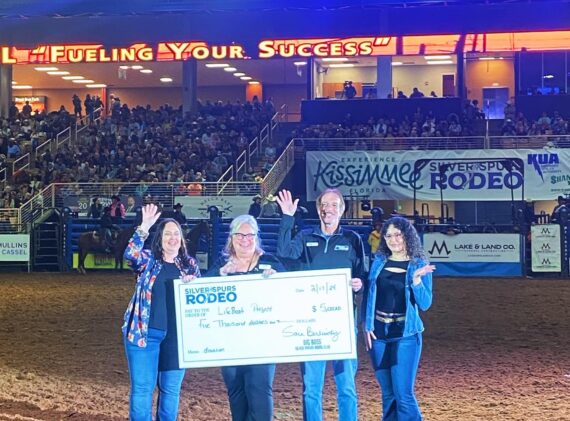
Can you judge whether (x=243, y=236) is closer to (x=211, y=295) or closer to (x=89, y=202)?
(x=211, y=295)

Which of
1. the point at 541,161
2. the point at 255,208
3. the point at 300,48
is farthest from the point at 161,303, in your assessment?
the point at 300,48

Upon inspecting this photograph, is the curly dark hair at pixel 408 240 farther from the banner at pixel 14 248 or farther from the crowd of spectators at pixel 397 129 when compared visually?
the crowd of spectators at pixel 397 129

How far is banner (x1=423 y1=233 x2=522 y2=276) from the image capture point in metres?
20.7

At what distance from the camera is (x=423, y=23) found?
3341cm

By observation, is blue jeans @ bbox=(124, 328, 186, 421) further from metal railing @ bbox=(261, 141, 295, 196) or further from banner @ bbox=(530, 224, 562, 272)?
metal railing @ bbox=(261, 141, 295, 196)

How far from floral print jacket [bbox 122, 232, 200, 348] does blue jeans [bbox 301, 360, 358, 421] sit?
3.59 feet

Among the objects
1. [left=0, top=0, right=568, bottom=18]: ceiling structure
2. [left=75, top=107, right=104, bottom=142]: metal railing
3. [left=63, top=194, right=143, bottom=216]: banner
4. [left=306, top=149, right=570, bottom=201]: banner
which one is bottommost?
[left=63, top=194, right=143, bottom=216]: banner

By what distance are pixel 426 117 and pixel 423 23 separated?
4078 millimetres

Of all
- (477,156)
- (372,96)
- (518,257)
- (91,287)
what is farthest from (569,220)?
(372,96)

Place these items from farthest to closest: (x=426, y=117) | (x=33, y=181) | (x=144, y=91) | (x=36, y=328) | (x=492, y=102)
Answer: (x=144, y=91)
(x=492, y=102)
(x=426, y=117)
(x=33, y=181)
(x=36, y=328)

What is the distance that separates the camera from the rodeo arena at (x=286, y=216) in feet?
18.9

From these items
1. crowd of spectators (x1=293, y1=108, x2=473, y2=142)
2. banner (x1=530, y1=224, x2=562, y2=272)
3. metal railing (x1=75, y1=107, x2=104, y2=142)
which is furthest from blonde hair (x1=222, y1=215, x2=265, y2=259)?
metal railing (x1=75, y1=107, x2=104, y2=142)

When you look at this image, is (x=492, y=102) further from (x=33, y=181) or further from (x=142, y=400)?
(x=142, y=400)

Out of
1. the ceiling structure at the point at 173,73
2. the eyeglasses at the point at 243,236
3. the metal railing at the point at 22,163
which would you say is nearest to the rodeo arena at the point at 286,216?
the eyeglasses at the point at 243,236
